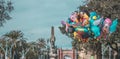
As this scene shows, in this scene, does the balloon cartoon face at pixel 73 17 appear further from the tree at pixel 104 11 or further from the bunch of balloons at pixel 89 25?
the tree at pixel 104 11

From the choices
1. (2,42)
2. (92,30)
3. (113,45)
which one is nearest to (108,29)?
(92,30)

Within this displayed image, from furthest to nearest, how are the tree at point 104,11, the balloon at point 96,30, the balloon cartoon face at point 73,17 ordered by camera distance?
the tree at point 104,11
the balloon cartoon face at point 73,17
the balloon at point 96,30

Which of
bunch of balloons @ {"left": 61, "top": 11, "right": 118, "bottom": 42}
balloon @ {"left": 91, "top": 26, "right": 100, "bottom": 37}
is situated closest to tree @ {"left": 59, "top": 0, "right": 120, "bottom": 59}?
bunch of balloons @ {"left": 61, "top": 11, "right": 118, "bottom": 42}

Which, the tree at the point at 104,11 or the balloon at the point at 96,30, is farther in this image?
the tree at the point at 104,11

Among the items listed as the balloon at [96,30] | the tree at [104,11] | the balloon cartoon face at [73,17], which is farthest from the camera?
the tree at [104,11]

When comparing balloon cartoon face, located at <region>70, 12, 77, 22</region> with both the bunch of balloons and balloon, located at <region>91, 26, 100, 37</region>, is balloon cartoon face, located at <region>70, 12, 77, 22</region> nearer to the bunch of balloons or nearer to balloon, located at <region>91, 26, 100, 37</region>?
the bunch of balloons

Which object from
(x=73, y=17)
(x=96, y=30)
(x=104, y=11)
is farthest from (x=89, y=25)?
(x=104, y=11)

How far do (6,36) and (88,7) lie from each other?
53675mm

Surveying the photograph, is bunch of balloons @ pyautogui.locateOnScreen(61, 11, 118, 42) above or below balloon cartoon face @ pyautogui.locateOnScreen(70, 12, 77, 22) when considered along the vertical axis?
below

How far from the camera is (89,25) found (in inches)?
1929

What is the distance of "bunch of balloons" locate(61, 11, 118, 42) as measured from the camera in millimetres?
48156

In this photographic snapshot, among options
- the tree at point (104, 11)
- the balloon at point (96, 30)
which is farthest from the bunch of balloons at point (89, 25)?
the tree at point (104, 11)

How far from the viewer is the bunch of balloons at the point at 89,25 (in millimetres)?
48156

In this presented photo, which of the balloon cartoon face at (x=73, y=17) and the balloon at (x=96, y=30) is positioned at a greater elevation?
the balloon cartoon face at (x=73, y=17)
